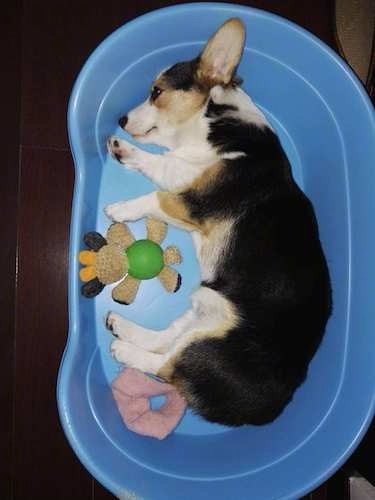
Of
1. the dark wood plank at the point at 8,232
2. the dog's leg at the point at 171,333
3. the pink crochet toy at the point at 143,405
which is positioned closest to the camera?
the dog's leg at the point at 171,333

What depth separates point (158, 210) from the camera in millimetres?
2336

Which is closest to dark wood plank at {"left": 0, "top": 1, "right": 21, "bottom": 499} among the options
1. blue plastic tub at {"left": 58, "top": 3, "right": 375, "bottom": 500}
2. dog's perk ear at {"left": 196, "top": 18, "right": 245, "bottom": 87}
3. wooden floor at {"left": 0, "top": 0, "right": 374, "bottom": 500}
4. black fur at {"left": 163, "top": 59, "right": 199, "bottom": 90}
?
wooden floor at {"left": 0, "top": 0, "right": 374, "bottom": 500}

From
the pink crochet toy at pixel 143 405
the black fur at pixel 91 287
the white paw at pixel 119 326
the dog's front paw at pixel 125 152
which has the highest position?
the dog's front paw at pixel 125 152

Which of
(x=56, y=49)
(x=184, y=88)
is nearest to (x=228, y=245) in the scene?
(x=184, y=88)

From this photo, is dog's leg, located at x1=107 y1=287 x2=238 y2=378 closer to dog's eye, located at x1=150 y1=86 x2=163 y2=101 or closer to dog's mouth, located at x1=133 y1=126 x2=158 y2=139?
dog's mouth, located at x1=133 y1=126 x2=158 y2=139

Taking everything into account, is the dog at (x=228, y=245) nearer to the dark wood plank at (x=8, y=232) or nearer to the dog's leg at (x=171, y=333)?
the dog's leg at (x=171, y=333)

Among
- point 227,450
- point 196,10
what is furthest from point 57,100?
point 227,450

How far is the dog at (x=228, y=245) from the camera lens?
2.12m

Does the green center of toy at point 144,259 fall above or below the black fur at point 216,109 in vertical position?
below

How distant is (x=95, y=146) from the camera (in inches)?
101

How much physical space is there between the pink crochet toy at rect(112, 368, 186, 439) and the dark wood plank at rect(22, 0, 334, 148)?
1251mm

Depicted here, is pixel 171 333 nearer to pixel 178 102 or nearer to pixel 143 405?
pixel 143 405

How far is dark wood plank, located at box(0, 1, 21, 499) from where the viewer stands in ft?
8.39

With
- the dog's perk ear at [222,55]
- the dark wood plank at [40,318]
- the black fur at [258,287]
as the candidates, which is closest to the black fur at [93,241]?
the dark wood plank at [40,318]
